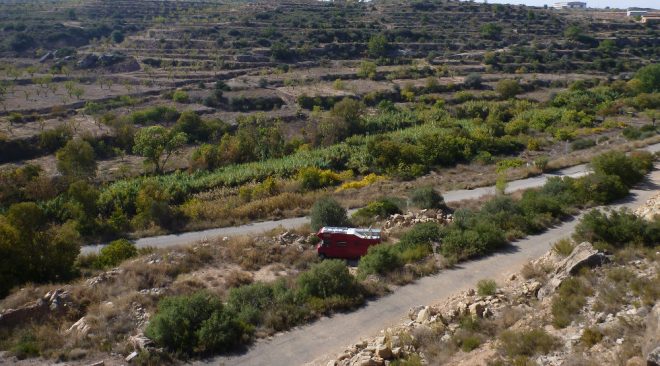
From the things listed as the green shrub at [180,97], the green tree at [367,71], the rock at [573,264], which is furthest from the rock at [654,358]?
the green tree at [367,71]

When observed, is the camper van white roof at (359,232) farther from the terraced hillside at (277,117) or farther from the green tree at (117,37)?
the green tree at (117,37)

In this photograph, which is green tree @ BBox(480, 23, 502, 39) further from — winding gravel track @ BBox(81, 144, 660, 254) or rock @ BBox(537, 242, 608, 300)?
rock @ BBox(537, 242, 608, 300)

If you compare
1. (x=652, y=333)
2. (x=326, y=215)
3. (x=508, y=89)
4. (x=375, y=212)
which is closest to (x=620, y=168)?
(x=375, y=212)

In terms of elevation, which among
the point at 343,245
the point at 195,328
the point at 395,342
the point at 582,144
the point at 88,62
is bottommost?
the point at 582,144

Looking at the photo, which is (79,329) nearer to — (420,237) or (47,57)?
(420,237)

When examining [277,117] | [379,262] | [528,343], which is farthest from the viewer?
[277,117]

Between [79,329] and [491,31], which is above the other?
[491,31]
